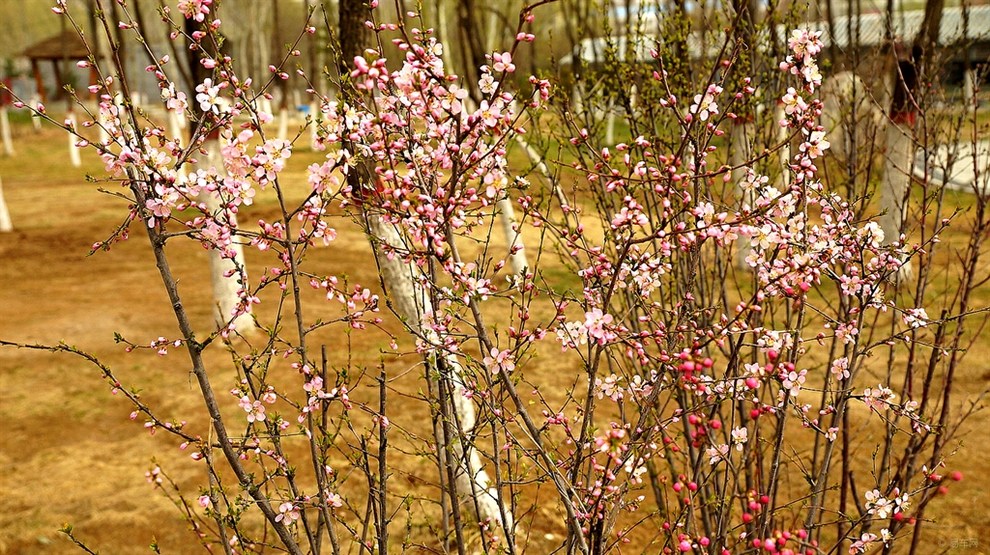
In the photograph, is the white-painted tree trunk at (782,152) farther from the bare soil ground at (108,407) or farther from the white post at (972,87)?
the bare soil ground at (108,407)

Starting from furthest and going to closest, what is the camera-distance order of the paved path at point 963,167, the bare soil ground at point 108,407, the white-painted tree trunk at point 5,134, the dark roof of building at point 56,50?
the dark roof of building at point 56,50
the white-painted tree trunk at point 5,134
the bare soil ground at point 108,407
the paved path at point 963,167

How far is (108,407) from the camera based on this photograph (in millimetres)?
7051

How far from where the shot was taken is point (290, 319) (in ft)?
30.7

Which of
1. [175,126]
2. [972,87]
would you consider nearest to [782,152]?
[972,87]

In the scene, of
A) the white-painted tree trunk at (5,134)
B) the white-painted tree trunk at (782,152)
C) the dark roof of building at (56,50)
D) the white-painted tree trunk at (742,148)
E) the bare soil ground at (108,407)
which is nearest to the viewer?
the white-painted tree trunk at (782,152)

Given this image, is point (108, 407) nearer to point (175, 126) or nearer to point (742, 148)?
point (742, 148)

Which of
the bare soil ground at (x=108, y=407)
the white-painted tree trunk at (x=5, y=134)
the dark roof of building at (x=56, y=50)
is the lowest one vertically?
the bare soil ground at (x=108, y=407)

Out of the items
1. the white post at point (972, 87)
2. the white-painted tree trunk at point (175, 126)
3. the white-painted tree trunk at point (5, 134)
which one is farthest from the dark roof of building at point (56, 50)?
the white post at point (972, 87)

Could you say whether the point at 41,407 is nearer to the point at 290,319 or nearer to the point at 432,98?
the point at 290,319

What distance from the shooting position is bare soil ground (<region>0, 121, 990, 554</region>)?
200 inches

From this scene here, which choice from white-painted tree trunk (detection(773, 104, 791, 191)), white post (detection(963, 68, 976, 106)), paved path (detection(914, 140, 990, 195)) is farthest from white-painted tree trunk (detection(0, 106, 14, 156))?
white post (detection(963, 68, 976, 106))

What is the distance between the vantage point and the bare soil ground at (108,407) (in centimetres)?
509

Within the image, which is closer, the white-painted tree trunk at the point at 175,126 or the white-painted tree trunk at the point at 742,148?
the white-painted tree trunk at the point at 175,126

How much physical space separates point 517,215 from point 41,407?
28.4 ft
